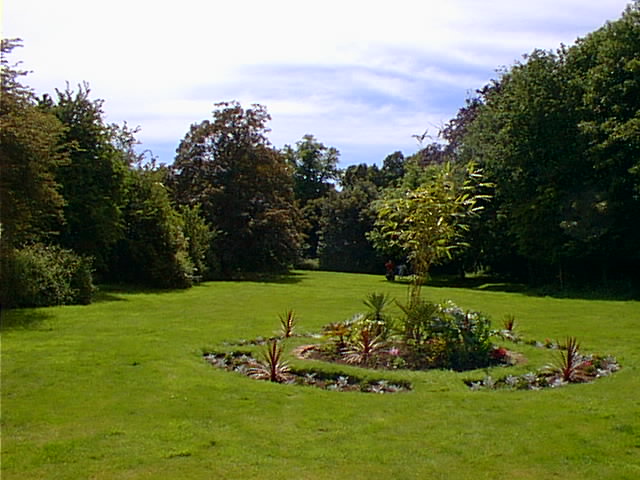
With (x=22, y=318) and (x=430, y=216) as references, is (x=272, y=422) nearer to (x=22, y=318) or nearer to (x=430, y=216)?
(x=430, y=216)

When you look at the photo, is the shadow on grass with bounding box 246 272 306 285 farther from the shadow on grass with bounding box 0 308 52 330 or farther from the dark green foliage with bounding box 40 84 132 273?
the shadow on grass with bounding box 0 308 52 330

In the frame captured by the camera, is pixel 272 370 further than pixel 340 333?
No

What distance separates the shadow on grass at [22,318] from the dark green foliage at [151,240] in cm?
1114

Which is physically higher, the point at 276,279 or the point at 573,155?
the point at 573,155

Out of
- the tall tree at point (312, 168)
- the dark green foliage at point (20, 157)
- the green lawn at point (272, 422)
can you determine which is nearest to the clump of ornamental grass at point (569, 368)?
the green lawn at point (272, 422)

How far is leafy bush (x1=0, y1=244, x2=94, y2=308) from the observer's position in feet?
57.4

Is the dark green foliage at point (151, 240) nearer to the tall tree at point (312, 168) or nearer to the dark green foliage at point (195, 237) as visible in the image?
the dark green foliage at point (195, 237)

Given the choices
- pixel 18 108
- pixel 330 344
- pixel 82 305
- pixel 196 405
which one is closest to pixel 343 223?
pixel 82 305

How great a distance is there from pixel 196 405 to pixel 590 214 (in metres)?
22.5

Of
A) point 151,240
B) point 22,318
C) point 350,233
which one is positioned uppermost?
point 350,233

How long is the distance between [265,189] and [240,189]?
4.77 feet

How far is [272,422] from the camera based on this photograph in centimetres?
712

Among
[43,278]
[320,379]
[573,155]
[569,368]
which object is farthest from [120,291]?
[569,368]

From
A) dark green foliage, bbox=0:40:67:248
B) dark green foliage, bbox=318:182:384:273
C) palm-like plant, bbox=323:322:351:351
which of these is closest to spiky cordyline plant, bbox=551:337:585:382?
palm-like plant, bbox=323:322:351:351
